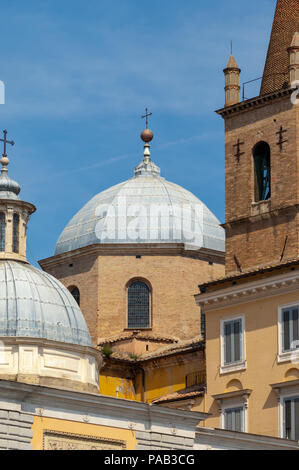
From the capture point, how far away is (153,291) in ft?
215

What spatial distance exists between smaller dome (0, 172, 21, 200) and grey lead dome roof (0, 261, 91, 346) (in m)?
2.59

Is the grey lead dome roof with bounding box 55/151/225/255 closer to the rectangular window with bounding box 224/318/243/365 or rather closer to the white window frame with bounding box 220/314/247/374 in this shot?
the white window frame with bounding box 220/314/247/374

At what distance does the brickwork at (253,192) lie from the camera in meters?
55.4

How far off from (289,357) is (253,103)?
34.0ft

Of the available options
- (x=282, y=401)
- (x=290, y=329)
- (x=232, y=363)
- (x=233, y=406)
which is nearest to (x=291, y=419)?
(x=282, y=401)

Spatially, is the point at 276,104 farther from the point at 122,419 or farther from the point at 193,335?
the point at 122,419

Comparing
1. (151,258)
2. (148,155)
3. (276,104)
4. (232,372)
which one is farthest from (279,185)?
(148,155)

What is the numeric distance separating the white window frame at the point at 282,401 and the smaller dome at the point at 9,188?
35.2ft

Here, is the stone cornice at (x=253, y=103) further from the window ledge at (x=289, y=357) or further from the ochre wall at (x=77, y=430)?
the ochre wall at (x=77, y=430)

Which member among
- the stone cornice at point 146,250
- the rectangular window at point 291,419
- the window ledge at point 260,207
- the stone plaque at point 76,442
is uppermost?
the stone cornice at point 146,250

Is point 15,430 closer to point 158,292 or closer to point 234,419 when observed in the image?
Result: point 234,419

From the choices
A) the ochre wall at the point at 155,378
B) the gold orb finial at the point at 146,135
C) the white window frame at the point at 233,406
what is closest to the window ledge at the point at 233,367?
the white window frame at the point at 233,406

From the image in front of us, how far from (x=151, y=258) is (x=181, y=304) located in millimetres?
2275

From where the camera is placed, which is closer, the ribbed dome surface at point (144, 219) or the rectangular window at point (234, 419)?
the rectangular window at point (234, 419)
